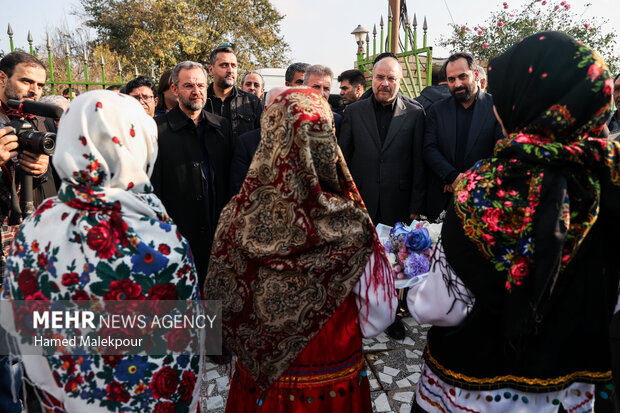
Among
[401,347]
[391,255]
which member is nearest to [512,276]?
[391,255]

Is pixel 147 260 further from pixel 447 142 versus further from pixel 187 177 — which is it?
pixel 447 142

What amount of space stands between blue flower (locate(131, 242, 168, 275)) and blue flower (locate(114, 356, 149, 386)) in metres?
0.38

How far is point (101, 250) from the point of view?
60.4 inches

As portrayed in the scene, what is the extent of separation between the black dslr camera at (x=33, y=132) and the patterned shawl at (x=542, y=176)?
2228 millimetres

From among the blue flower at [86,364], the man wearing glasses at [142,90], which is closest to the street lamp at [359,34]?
the man wearing glasses at [142,90]

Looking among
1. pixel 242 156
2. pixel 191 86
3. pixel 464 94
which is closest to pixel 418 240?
pixel 242 156

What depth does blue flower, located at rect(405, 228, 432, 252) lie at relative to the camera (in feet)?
7.10

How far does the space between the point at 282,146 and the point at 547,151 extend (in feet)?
3.07

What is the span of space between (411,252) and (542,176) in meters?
0.94

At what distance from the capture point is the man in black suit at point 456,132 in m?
4.05

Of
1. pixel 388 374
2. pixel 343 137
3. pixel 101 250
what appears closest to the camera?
pixel 101 250

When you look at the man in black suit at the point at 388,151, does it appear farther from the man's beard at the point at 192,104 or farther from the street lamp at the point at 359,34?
the street lamp at the point at 359,34

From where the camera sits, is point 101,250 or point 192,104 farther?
point 192,104

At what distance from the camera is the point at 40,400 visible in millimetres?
1671
